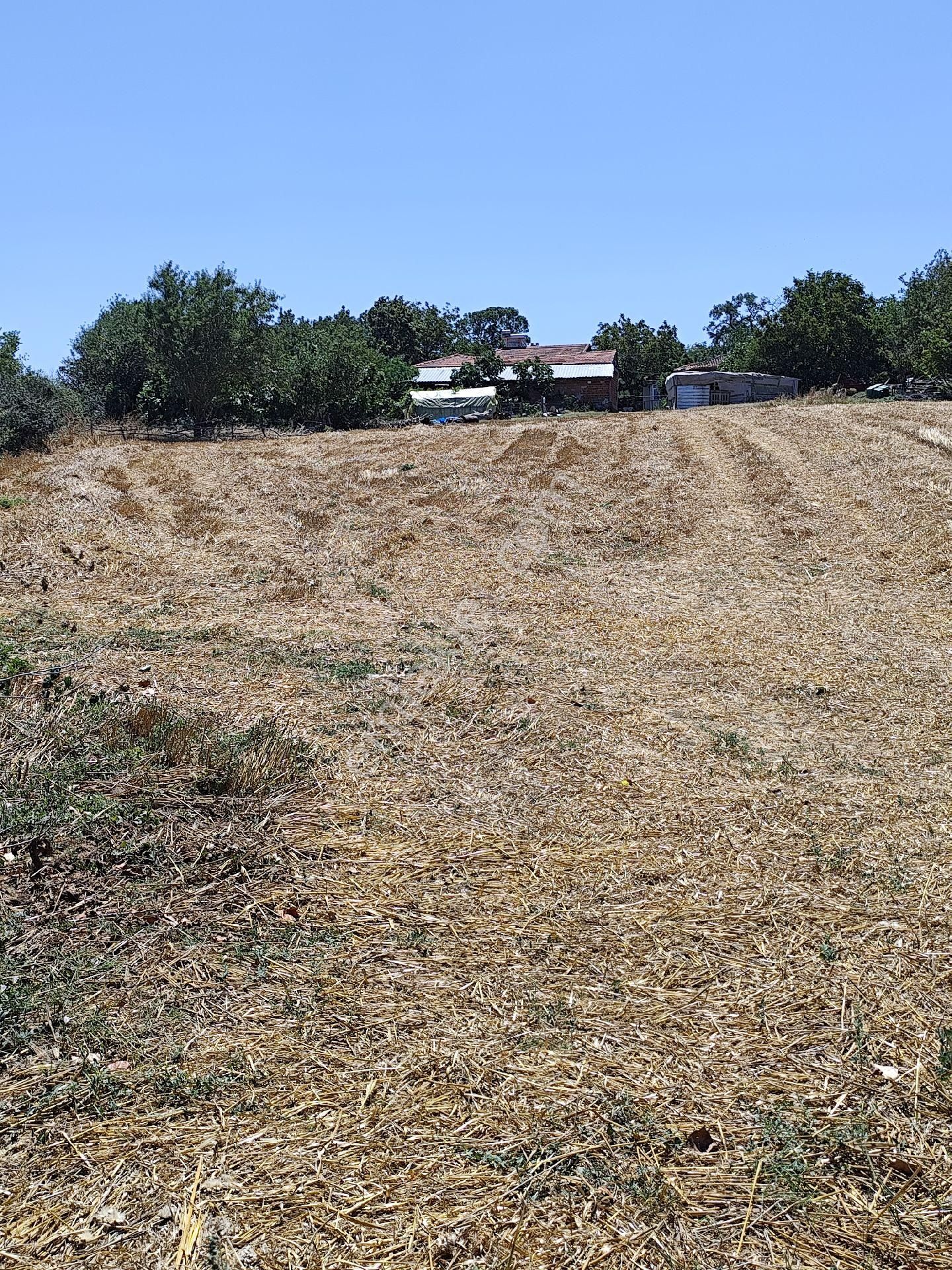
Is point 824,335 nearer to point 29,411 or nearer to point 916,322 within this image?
point 916,322

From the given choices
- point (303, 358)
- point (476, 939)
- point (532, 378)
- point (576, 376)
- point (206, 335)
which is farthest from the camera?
point (576, 376)

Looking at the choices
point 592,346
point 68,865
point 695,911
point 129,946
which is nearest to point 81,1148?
point 129,946

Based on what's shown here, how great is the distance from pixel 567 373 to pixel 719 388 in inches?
365

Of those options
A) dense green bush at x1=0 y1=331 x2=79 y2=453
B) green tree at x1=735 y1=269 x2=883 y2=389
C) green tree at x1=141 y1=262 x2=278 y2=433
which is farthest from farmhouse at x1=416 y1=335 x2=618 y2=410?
dense green bush at x1=0 y1=331 x2=79 y2=453

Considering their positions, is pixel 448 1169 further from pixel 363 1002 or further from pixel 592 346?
pixel 592 346

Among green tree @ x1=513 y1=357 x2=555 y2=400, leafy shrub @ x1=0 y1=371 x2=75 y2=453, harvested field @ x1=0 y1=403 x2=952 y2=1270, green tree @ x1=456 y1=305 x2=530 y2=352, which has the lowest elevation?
harvested field @ x1=0 y1=403 x2=952 y2=1270

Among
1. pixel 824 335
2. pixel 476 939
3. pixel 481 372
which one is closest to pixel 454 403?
pixel 481 372

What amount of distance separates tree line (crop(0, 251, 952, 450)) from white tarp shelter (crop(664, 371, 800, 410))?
5.98 m

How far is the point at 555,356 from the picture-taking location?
5081 centimetres

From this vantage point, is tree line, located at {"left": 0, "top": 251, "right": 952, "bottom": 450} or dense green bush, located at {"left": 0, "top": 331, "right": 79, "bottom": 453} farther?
tree line, located at {"left": 0, "top": 251, "right": 952, "bottom": 450}

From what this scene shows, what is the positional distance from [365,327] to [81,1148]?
65607 millimetres

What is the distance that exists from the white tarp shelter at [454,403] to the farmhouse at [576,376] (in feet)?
13.7

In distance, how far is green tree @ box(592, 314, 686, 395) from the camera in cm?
5025

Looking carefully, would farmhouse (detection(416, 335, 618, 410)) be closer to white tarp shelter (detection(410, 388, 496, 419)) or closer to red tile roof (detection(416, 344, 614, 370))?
red tile roof (detection(416, 344, 614, 370))
